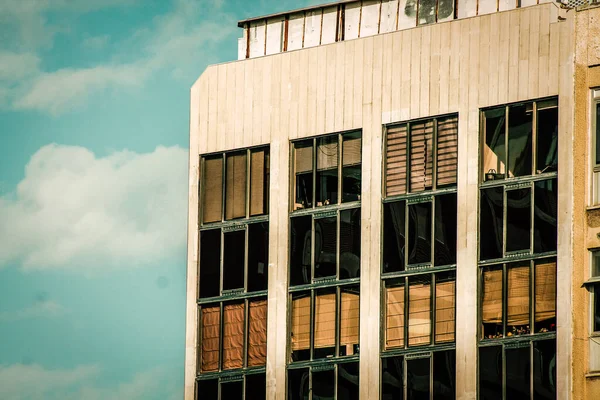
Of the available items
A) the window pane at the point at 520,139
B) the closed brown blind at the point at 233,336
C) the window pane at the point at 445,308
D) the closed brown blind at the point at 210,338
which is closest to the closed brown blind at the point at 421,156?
the window pane at the point at 520,139

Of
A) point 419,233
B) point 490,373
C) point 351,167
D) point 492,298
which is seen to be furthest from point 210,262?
point 490,373

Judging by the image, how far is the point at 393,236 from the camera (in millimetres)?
55156

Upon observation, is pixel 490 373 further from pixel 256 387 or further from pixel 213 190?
pixel 213 190

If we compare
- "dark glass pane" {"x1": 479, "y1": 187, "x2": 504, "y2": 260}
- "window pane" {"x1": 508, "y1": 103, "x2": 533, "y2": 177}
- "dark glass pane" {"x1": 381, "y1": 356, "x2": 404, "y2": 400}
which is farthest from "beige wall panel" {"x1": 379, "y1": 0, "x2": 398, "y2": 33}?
"dark glass pane" {"x1": 381, "y1": 356, "x2": 404, "y2": 400}

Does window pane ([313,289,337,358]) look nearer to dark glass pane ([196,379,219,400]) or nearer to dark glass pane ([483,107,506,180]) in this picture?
dark glass pane ([196,379,219,400])

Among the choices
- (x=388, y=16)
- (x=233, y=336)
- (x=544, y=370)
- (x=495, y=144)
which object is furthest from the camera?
(x=233, y=336)

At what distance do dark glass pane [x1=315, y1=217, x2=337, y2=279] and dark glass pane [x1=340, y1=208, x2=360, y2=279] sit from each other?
30 cm

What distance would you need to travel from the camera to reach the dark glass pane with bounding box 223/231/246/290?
58438 mm

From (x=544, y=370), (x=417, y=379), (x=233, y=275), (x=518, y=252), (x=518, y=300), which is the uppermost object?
(x=233, y=275)

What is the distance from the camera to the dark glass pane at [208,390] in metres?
58.5

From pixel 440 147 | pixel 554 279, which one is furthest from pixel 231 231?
pixel 554 279

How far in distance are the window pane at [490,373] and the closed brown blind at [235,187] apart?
35.8 ft

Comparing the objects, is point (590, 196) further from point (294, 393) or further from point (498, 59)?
point (294, 393)

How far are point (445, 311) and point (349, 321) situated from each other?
12.5 ft
